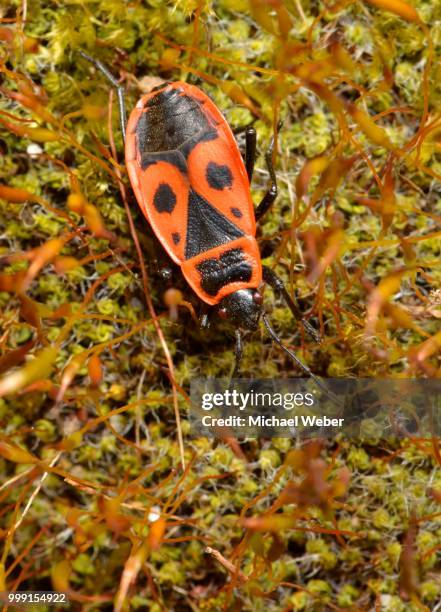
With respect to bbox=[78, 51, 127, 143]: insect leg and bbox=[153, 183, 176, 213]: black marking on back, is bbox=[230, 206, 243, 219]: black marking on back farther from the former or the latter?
bbox=[78, 51, 127, 143]: insect leg

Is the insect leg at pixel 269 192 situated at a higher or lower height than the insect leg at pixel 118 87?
lower

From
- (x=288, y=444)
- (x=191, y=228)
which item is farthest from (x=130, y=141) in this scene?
(x=288, y=444)

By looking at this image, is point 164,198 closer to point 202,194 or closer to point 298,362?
point 202,194

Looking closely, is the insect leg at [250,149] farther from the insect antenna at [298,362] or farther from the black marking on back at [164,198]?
the insect antenna at [298,362]

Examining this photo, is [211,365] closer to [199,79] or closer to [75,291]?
[75,291]

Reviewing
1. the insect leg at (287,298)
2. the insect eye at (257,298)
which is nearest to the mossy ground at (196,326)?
the insect leg at (287,298)

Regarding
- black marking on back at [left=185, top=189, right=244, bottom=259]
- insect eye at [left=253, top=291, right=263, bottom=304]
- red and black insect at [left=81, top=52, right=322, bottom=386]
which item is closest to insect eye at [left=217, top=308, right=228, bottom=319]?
red and black insect at [left=81, top=52, right=322, bottom=386]
